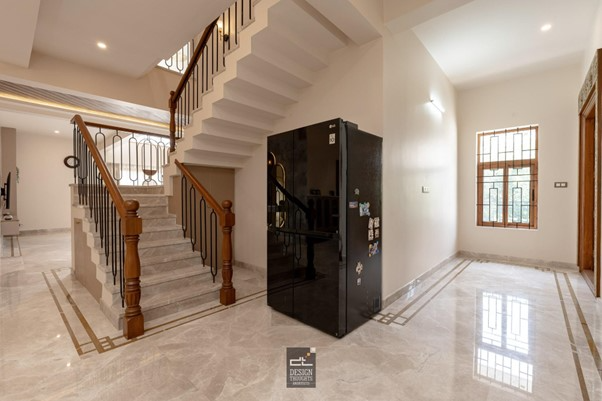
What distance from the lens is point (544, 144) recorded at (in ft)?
16.2

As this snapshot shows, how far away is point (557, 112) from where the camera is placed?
480cm

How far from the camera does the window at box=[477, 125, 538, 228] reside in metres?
5.16

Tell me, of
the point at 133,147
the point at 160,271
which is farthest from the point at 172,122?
the point at 133,147

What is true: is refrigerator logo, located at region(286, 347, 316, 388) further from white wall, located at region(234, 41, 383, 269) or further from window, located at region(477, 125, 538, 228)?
window, located at region(477, 125, 538, 228)

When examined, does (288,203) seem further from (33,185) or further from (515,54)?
(33,185)

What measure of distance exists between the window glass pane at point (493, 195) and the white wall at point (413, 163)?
3.52ft

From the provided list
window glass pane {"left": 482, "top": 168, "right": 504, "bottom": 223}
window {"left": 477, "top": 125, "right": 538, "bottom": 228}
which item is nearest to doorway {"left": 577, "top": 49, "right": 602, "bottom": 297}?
window {"left": 477, "top": 125, "right": 538, "bottom": 228}

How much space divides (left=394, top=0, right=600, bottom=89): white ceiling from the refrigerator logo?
11.0 feet

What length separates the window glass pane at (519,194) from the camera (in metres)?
5.20

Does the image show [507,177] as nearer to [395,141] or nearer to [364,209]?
[395,141]

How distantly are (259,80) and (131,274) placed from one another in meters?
2.42

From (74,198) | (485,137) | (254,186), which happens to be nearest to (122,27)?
(74,198)

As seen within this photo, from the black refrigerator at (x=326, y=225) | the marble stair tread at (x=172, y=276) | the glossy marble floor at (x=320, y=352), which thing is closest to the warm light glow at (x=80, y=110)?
the glossy marble floor at (x=320, y=352)

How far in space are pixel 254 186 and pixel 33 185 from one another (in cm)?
868
